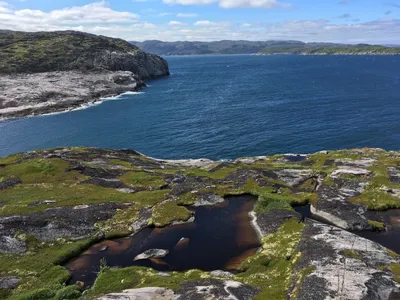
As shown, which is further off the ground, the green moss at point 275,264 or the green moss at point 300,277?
the green moss at point 300,277

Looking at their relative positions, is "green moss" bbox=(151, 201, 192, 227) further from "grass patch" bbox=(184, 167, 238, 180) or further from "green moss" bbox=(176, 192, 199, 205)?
"grass patch" bbox=(184, 167, 238, 180)

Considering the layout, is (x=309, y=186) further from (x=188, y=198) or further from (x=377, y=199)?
(x=188, y=198)

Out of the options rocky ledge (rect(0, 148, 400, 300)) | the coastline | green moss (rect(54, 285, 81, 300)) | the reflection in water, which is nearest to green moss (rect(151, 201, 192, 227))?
rocky ledge (rect(0, 148, 400, 300))

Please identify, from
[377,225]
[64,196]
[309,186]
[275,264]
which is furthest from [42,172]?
[377,225]

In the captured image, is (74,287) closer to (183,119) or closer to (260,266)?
(260,266)

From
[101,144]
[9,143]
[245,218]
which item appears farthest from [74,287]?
[9,143]

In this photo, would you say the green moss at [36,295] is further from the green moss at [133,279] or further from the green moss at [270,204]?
the green moss at [270,204]

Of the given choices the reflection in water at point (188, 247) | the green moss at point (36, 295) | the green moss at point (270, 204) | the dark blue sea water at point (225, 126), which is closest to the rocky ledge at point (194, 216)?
the green moss at point (36, 295)
